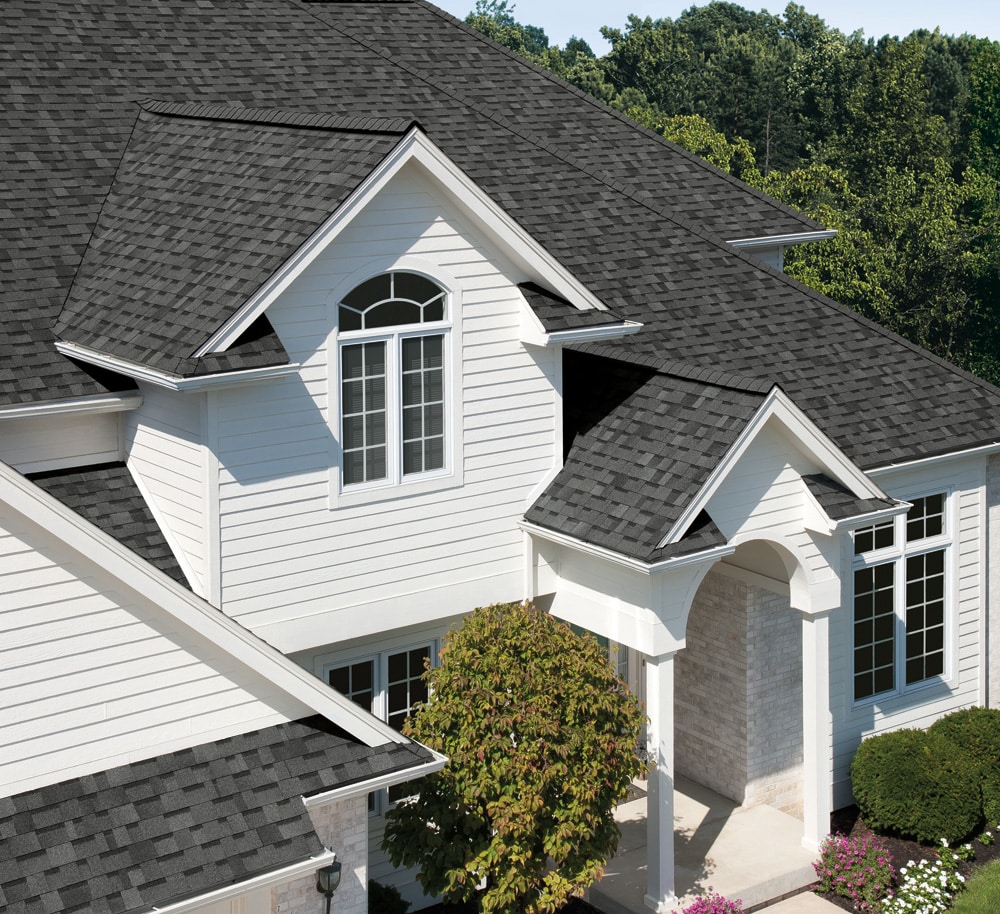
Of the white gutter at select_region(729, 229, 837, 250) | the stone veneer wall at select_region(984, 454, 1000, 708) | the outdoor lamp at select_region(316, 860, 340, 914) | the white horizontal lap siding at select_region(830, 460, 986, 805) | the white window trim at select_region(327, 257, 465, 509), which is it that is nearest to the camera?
the outdoor lamp at select_region(316, 860, 340, 914)

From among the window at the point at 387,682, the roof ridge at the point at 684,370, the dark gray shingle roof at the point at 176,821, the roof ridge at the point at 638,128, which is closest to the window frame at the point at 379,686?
the window at the point at 387,682

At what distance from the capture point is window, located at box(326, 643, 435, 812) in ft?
54.4

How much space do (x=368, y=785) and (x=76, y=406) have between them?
529cm

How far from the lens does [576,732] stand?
14539 millimetres

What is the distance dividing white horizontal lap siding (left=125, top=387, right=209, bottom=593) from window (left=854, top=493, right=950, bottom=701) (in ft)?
29.5

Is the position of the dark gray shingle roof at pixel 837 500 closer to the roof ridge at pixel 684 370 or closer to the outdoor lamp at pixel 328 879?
the roof ridge at pixel 684 370

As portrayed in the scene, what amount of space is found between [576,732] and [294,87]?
10297 millimetres

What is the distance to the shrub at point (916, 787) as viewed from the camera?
18.8 m

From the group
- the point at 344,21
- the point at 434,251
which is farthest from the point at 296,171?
→ the point at 344,21

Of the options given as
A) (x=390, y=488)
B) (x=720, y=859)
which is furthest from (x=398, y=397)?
(x=720, y=859)

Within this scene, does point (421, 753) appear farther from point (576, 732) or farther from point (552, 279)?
point (552, 279)

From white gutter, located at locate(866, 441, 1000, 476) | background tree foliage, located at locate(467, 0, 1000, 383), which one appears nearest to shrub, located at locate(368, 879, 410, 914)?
white gutter, located at locate(866, 441, 1000, 476)

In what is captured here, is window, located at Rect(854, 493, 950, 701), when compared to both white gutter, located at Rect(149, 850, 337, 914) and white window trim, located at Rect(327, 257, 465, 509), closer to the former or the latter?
white window trim, located at Rect(327, 257, 465, 509)

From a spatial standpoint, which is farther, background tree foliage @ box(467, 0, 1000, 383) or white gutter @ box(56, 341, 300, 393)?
background tree foliage @ box(467, 0, 1000, 383)
